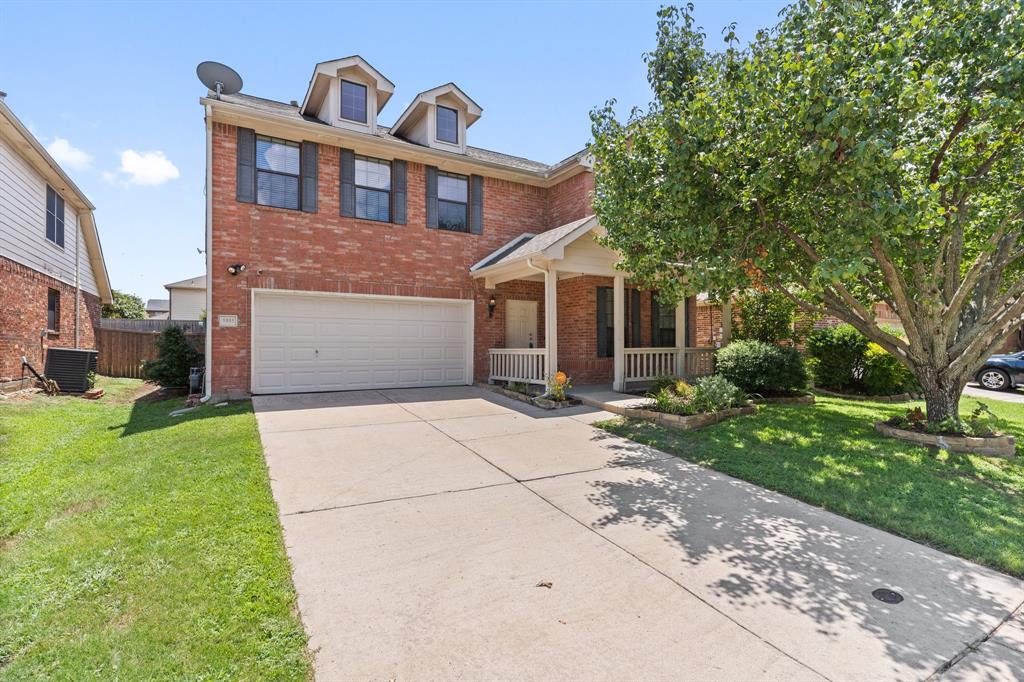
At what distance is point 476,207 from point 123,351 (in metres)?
12.2

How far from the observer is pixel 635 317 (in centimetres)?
1280

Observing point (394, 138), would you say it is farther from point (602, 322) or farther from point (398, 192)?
point (602, 322)

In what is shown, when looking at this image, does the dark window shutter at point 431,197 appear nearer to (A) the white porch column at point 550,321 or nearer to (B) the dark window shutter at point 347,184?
(B) the dark window shutter at point 347,184

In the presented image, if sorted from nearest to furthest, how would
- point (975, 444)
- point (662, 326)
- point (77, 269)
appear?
1. point (975, 444)
2. point (662, 326)
3. point (77, 269)

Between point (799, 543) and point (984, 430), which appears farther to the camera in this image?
point (984, 430)

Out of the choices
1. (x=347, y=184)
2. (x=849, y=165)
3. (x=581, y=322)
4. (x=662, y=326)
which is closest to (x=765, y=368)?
(x=662, y=326)

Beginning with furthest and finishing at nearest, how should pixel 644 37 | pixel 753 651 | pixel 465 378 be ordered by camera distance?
pixel 465 378 → pixel 644 37 → pixel 753 651

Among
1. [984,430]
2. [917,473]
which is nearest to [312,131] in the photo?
[917,473]

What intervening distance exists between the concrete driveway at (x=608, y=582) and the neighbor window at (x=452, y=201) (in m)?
7.91

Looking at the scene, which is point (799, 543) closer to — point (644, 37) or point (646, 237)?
point (646, 237)

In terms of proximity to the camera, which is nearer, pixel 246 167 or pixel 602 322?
pixel 246 167

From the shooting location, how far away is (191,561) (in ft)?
10.2

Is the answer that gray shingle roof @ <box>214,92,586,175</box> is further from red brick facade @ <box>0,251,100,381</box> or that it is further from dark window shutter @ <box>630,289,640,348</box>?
red brick facade @ <box>0,251,100,381</box>

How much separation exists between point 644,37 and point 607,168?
221 cm
